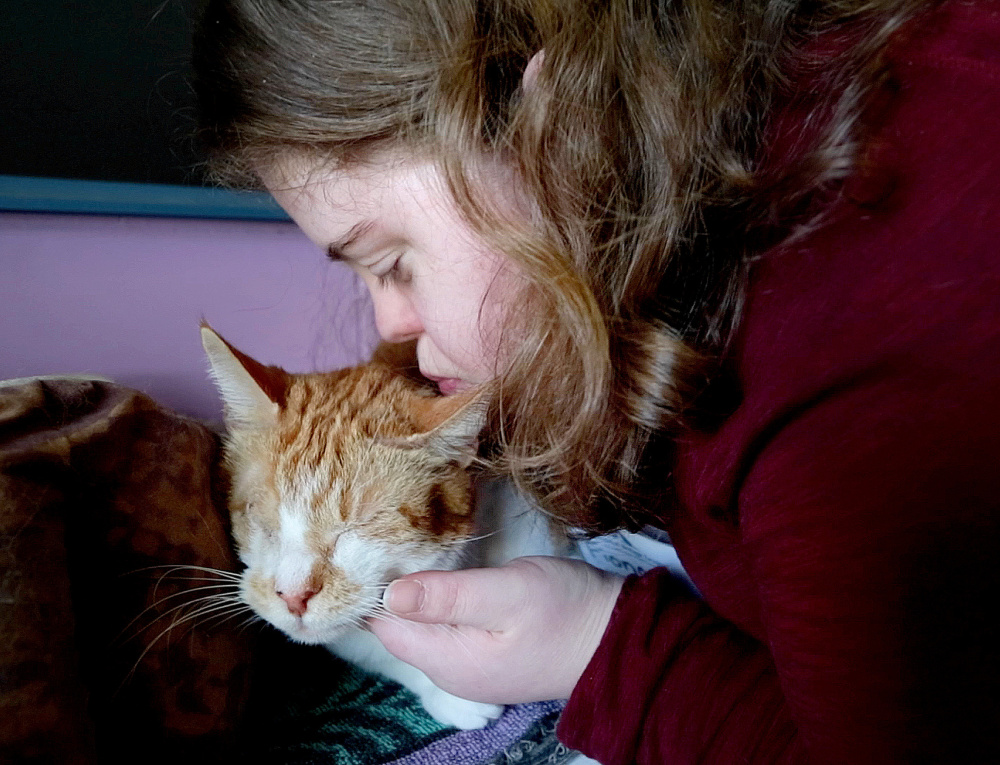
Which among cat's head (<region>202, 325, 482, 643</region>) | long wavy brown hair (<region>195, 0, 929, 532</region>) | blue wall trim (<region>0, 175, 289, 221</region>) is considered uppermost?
long wavy brown hair (<region>195, 0, 929, 532</region>)

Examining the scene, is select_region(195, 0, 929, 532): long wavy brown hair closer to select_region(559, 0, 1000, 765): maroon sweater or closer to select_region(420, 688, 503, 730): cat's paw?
select_region(559, 0, 1000, 765): maroon sweater

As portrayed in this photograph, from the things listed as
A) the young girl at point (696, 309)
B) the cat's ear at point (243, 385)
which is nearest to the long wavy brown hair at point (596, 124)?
the young girl at point (696, 309)

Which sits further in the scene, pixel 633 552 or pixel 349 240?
pixel 633 552

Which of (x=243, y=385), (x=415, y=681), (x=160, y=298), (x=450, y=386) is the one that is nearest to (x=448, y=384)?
(x=450, y=386)

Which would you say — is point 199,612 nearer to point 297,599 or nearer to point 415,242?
point 297,599

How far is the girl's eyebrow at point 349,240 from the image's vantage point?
0.67 m

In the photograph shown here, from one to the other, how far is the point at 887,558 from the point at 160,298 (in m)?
1.05

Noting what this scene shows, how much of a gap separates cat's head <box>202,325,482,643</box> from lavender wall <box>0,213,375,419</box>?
12.9 inches

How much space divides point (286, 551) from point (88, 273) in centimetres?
57

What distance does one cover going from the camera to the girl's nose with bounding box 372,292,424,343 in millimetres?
791

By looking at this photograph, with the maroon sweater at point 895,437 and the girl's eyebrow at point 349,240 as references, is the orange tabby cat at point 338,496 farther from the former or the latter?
the maroon sweater at point 895,437

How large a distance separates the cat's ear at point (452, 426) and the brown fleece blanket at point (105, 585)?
0.26 m

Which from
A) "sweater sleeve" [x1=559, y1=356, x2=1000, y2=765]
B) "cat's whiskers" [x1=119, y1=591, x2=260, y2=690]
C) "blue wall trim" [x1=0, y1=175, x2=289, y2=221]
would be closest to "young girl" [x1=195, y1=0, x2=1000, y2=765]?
"sweater sleeve" [x1=559, y1=356, x2=1000, y2=765]

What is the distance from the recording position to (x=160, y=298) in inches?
42.3
